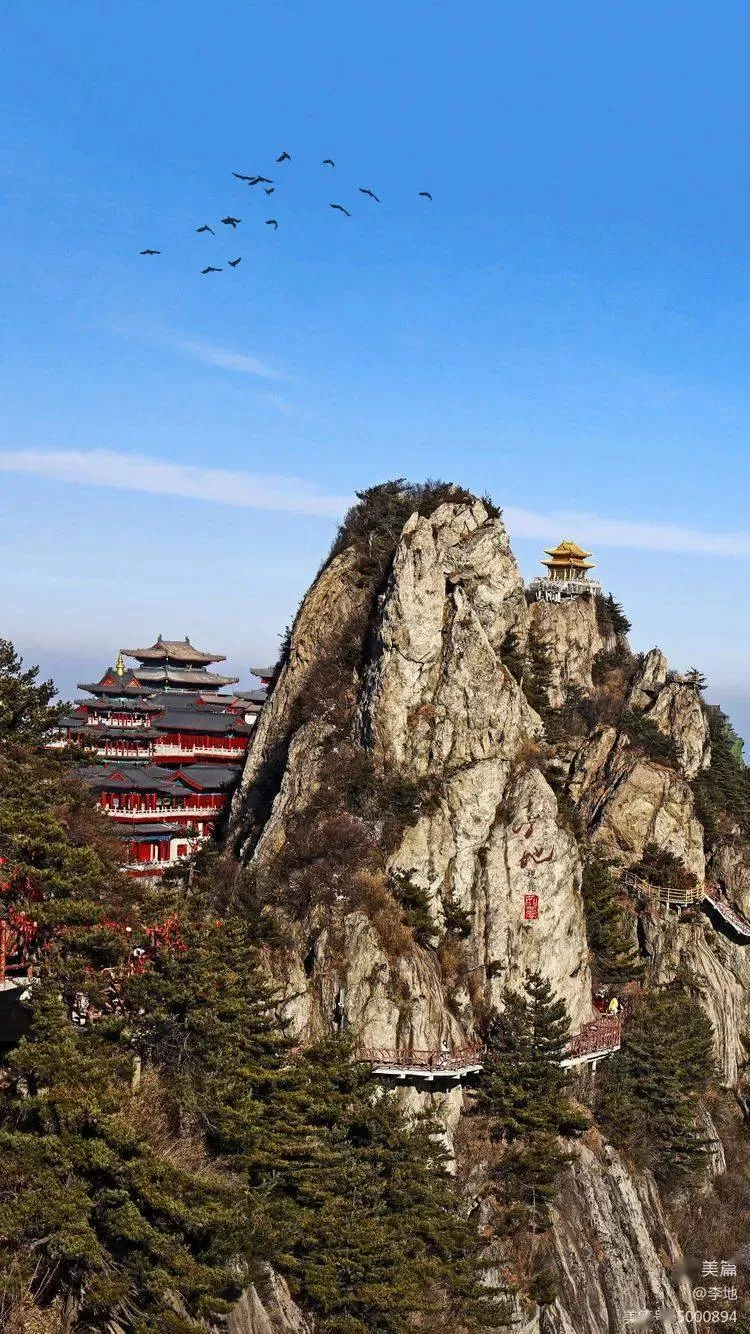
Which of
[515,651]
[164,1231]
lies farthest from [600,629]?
[164,1231]

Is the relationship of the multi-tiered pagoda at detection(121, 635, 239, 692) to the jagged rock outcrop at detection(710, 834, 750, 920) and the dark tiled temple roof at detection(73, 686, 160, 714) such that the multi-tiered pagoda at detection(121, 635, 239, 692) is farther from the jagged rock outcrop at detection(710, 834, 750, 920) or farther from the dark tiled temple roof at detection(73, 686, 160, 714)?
the jagged rock outcrop at detection(710, 834, 750, 920)

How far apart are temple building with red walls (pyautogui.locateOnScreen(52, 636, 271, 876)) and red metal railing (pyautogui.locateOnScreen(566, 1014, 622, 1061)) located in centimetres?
1898

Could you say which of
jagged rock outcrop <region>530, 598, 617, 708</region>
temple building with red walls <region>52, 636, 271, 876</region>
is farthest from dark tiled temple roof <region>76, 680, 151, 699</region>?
jagged rock outcrop <region>530, 598, 617, 708</region>

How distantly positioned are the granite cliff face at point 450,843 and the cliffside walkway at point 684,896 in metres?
1.10

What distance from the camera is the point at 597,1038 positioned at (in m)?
45.8

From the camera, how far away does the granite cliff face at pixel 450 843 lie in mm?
40281

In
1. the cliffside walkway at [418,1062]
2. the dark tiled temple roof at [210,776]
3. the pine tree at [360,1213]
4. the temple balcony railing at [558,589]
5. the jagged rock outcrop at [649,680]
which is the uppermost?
the temple balcony railing at [558,589]

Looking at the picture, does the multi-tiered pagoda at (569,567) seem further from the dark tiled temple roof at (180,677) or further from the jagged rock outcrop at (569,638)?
the dark tiled temple roof at (180,677)

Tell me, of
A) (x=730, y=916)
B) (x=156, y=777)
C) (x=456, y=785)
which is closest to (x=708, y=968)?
(x=730, y=916)

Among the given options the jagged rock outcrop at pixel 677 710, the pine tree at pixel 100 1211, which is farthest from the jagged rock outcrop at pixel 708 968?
the pine tree at pixel 100 1211

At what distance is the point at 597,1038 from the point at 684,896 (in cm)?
1497

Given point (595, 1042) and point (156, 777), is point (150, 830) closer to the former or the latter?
point (156, 777)

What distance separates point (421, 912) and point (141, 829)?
51.7 feet

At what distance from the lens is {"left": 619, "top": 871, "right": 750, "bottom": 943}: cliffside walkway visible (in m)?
58.3
